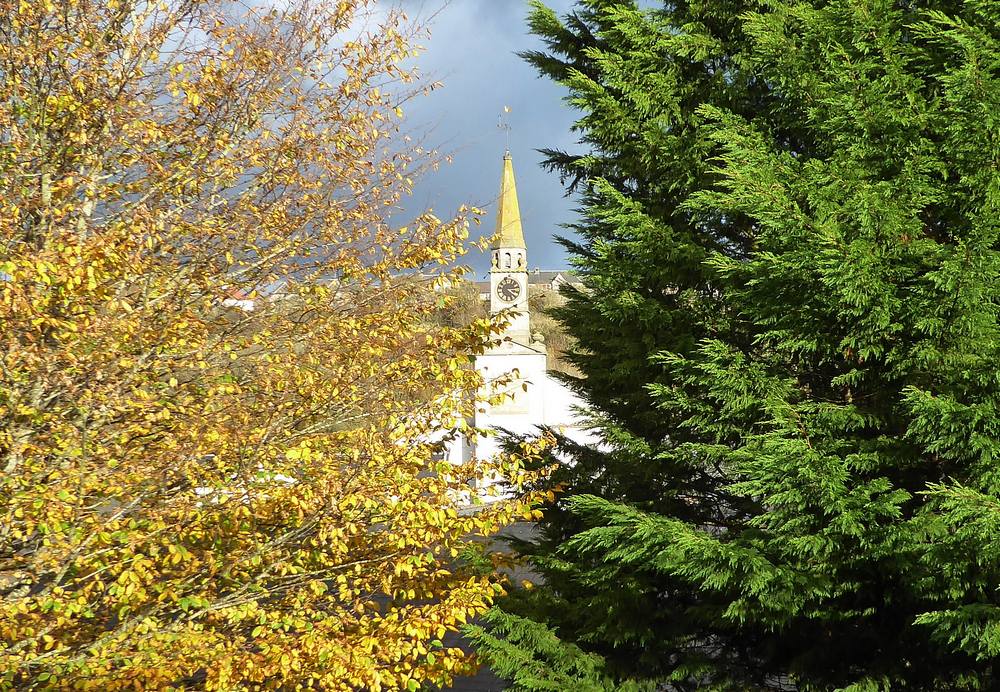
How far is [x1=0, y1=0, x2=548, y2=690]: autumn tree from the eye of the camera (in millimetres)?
5078

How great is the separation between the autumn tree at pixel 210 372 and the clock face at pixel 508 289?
21.4m

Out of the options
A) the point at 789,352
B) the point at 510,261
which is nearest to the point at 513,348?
the point at 510,261

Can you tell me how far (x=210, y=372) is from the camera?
646 cm

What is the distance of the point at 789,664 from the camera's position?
284 inches

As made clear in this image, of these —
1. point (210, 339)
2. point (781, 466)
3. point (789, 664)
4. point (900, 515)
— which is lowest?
point (789, 664)

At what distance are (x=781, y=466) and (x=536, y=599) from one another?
3.13m

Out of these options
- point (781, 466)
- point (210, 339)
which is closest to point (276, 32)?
point (210, 339)

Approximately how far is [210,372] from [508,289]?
23.1m

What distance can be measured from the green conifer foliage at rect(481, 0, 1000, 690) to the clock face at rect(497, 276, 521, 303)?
2016 centimetres

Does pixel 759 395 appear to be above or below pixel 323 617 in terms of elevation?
above

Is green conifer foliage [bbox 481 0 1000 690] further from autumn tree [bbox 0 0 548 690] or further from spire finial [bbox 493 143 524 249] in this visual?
spire finial [bbox 493 143 524 249]

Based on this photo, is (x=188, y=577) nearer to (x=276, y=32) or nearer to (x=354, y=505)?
(x=354, y=505)

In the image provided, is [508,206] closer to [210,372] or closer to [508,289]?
[508,289]

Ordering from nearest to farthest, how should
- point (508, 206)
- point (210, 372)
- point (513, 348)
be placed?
point (210, 372) → point (508, 206) → point (513, 348)
